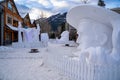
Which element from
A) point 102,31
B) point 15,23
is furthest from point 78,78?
point 15,23

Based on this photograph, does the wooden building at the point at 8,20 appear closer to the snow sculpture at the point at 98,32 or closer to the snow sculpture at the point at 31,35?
the snow sculpture at the point at 31,35

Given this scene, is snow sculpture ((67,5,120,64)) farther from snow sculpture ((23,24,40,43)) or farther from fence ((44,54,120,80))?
snow sculpture ((23,24,40,43))

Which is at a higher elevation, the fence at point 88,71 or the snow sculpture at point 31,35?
the snow sculpture at point 31,35

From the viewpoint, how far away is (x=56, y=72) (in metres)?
7.71

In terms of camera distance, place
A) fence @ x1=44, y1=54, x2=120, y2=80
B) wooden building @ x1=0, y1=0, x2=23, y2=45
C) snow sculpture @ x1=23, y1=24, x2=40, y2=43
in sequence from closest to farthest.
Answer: fence @ x1=44, y1=54, x2=120, y2=80 < snow sculpture @ x1=23, y1=24, x2=40, y2=43 < wooden building @ x1=0, y1=0, x2=23, y2=45

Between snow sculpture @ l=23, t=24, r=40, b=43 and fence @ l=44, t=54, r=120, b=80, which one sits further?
snow sculpture @ l=23, t=24, r=40, b=43

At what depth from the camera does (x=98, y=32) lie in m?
6.82

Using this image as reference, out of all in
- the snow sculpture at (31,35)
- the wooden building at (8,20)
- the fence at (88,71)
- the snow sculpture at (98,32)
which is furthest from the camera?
the wooden building at (8,20)

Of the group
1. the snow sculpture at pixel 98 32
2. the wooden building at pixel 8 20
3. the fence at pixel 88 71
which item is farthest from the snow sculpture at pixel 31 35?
the fence at pixel 88 71

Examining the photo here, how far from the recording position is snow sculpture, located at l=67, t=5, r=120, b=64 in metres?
5.91

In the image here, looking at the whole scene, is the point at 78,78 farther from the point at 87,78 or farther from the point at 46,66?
the point at 46,66

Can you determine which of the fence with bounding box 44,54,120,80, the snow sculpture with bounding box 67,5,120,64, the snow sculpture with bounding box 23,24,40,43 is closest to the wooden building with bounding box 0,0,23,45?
the snow sculpture with bounding box 23,24,40,43

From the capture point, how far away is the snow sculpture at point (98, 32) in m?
5.91

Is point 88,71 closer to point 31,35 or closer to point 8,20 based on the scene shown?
point 31,35
